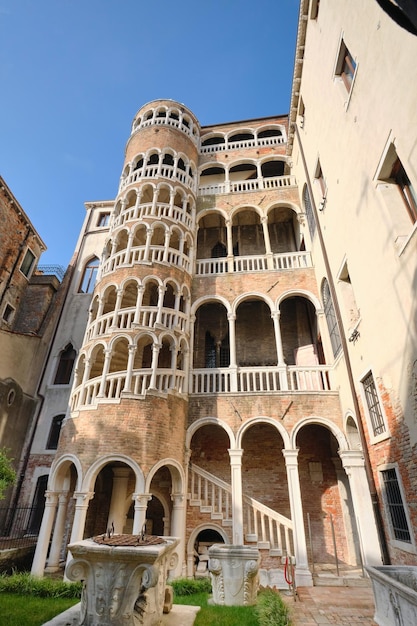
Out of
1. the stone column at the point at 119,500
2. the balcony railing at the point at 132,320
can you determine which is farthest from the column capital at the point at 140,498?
the balcony railing at the point at 132,320

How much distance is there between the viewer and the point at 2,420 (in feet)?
45.2

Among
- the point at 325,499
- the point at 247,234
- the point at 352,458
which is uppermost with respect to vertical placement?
the point at 247,234

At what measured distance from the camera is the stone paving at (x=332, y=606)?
6.14 metres

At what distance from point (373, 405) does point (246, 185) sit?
46.1ft

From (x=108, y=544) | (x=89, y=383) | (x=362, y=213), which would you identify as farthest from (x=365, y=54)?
(x=89, y=383)

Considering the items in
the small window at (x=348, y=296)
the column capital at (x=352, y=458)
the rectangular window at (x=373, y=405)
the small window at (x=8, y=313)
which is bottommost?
the column capital at (x=352, y=458)

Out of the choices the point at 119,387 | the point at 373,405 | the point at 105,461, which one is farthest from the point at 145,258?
the point at 373,405

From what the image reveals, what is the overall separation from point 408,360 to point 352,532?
332 inches

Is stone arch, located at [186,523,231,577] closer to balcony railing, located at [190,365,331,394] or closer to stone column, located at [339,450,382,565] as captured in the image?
stone column, located at [339,450,382,565]

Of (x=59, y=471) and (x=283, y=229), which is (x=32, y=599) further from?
(x=283, y=229)

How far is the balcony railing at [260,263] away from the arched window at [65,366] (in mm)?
7672

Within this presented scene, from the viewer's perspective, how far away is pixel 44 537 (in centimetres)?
1005

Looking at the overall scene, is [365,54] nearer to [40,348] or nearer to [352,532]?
[352,532]

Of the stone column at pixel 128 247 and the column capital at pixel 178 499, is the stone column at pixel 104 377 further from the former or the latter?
the stone column at pixel 128 247
